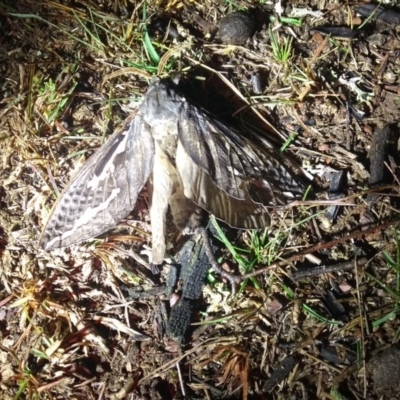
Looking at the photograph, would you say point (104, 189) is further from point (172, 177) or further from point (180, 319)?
point (180, 319)

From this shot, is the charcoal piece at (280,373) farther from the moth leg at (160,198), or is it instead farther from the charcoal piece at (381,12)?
the charcoal piece at (381,12)

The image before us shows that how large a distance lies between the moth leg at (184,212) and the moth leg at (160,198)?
3 centimetres

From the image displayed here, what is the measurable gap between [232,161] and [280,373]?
100cm

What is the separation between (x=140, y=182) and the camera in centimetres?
229

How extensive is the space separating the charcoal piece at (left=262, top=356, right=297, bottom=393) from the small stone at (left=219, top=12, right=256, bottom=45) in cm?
157

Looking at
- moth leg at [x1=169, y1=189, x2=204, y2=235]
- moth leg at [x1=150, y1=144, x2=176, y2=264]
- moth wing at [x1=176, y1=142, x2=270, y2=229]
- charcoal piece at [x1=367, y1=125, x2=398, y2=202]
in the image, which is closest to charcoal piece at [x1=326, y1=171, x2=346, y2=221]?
charcoal piece at [x1=367, y1=125, x2=398, y2=202]

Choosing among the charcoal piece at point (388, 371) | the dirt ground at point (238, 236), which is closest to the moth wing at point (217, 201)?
the dirt ground at point (238, 236)

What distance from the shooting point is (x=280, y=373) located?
2.25 metres

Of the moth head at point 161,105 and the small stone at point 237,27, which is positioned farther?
the small stone at point 237,27

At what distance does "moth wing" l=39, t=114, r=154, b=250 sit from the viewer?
2303mm

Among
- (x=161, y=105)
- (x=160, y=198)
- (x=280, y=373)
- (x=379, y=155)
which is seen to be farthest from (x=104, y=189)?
(x=379, y=155)

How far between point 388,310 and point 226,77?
1.36 metres

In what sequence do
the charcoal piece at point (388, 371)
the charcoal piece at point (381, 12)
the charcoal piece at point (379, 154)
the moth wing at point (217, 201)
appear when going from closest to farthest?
the charcoal piece at point (388, 371), the moth wing at point (217, 201), the charcoal piece at point (379, 154), the charcoal piece at point (381, 12)

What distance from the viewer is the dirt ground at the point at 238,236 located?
228 cm
